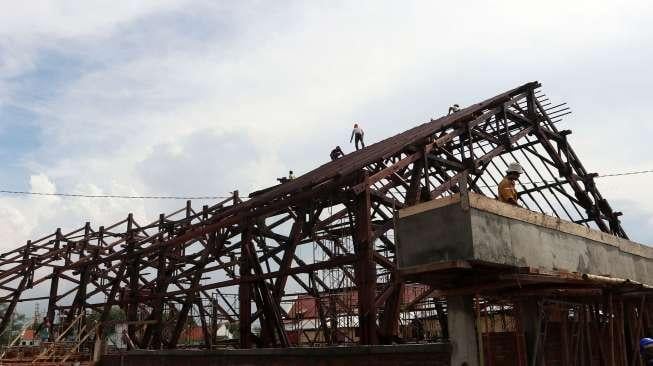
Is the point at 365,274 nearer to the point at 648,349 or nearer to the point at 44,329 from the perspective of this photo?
A: the point at 648,349

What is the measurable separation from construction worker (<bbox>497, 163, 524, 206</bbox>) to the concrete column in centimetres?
191

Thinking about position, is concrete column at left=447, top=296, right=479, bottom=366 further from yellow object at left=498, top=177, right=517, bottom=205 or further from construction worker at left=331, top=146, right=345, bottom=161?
construction worker at left=331, top=146, right=345, bottom=161

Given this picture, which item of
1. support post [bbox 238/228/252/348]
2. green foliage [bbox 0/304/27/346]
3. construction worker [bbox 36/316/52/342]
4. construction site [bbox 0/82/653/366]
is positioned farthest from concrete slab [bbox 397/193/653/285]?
construction worker [bbox 36/316/52/342]

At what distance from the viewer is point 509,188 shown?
9.26m

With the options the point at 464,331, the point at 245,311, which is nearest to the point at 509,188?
the point at 464,331

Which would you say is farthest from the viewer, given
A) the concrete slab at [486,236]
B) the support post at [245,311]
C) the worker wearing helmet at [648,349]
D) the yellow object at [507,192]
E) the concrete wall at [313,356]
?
the support post at [245,311]

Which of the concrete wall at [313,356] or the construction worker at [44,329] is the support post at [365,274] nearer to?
the concrete wall at [313,356]

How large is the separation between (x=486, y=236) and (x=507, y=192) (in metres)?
1.75

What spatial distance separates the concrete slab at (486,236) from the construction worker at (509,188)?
0.58 metres

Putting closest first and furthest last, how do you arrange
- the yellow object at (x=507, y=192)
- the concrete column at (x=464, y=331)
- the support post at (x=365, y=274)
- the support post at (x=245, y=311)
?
the concrete column at (x=464, y=331), the yellow object at (x=507, y=192), the support post at (x=365, y=274), the support post at (x=245, y=311)

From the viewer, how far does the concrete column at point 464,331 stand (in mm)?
7941

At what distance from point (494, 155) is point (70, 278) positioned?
59.4ft

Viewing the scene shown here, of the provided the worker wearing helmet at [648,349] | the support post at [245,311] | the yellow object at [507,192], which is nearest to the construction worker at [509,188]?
the yellow object at [507,192]

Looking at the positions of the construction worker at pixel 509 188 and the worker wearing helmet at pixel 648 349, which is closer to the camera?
the worker wearing helmet at pixel 648 349
